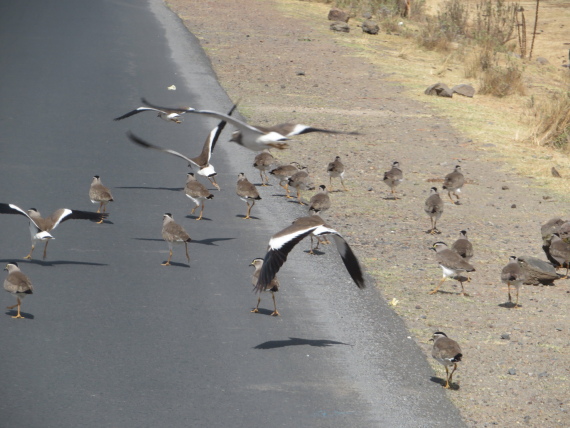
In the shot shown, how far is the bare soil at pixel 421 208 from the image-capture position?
8914 millimetres

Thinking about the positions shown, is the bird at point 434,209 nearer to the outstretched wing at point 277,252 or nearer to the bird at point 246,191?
the bird at point 246,191

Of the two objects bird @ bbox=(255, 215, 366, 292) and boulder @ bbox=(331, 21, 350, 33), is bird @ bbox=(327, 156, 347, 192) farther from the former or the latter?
boulder @ bbox=(331, 21, 350, 33)

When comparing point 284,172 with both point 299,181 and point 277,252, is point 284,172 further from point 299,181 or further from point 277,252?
point 277,252

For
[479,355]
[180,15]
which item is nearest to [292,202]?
[479,355]

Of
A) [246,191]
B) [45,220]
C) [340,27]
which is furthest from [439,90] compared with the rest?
[45,220]

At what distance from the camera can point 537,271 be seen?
1179cm

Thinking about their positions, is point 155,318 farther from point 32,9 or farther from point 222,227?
point 32,9

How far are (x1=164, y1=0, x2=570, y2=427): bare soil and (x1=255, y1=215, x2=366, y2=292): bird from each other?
1052mm

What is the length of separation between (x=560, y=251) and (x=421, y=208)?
319 centimetres

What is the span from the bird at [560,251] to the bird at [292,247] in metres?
3.95

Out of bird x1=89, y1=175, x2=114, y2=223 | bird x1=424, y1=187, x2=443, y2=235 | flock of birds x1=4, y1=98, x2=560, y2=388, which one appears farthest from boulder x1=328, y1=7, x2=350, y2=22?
bird x1=89, y1=175, x2=114, y2=223

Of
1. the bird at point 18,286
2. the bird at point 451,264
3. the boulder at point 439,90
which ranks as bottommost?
the boulder at point 439,90

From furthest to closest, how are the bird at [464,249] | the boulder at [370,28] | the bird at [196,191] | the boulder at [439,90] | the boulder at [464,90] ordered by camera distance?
the boulder at [370,28] → the boulder at [464,90] → the boulder at [439,90] → the bird at [196,191] → the bird at [464,249]

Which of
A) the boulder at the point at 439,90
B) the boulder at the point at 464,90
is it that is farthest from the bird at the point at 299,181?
the boulder at the point at 464,90
